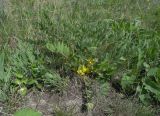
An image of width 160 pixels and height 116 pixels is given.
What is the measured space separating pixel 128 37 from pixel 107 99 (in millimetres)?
673

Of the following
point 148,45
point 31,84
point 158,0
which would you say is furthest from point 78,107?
point 158,0

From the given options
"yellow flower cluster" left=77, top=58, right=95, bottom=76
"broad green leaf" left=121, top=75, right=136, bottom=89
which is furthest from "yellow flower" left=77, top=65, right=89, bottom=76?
"broad green leaf" left=121, top=75, right=136, bottom=89

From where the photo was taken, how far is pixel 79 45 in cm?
297

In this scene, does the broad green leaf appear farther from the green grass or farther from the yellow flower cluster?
the yellow flower cluster

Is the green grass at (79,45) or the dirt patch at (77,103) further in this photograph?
the green grass at (79,45)

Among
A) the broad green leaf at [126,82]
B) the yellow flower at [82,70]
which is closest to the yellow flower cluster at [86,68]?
the yellow flower at [82,70]

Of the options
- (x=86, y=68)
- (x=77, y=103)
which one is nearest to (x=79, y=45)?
(x=86, y=68)

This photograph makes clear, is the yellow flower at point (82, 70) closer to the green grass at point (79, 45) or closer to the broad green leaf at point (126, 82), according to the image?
the green grass at point (79, 45)

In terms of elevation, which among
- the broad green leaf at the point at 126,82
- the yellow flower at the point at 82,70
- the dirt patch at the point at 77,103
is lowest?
the dirt patch at the point at 77,103

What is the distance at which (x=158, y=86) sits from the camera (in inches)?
105

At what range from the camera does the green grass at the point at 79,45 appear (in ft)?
9.30

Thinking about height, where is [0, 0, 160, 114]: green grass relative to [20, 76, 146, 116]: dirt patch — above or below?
above

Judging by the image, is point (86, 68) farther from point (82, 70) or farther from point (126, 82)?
point (126, 82)

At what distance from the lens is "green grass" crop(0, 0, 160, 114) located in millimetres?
2834
